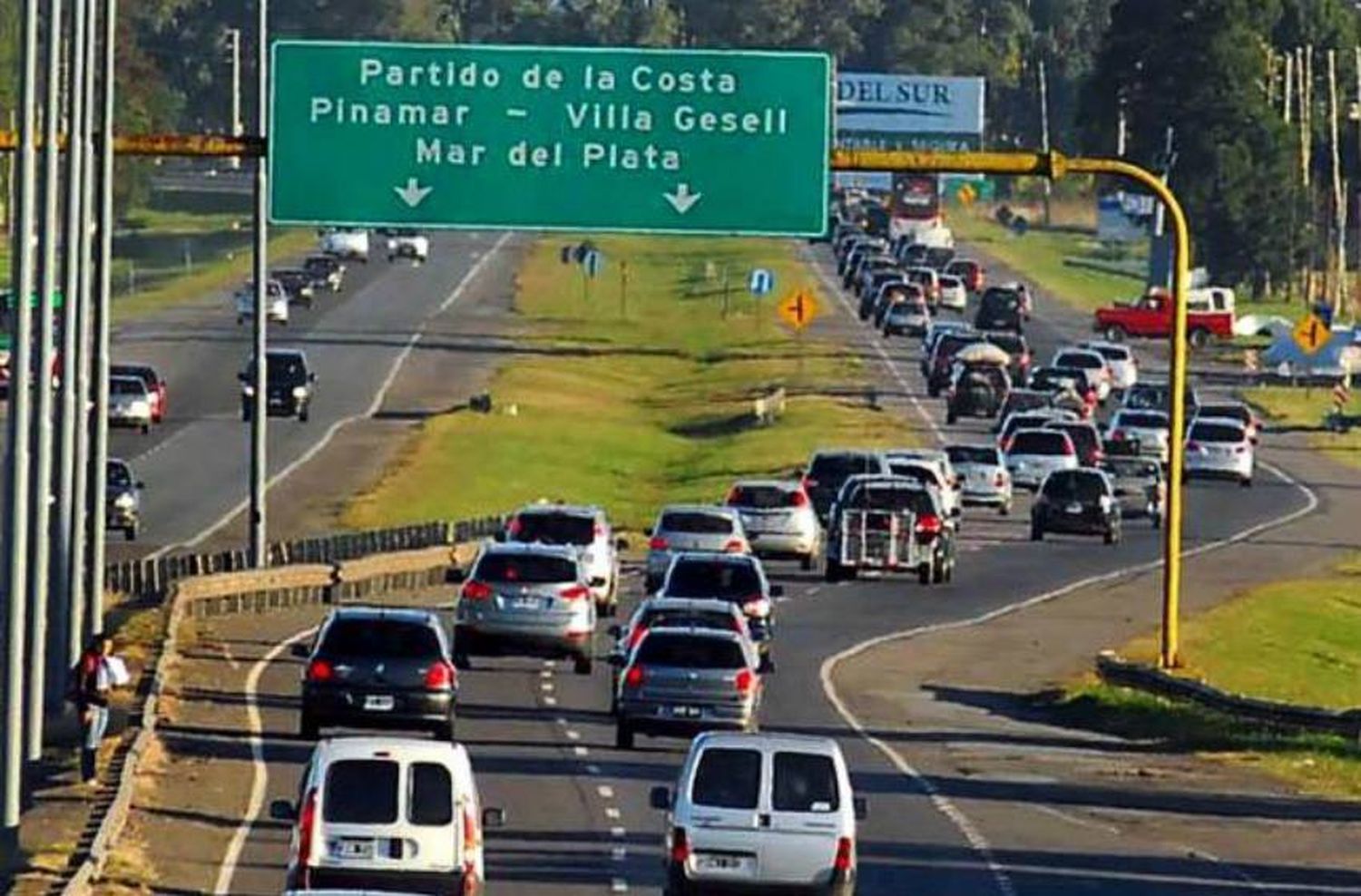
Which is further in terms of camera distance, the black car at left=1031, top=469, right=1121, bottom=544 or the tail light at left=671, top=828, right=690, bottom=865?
the black car at left=1031, top=469, right=1121, bottom=544

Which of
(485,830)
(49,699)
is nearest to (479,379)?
(49,699)

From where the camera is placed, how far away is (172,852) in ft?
110

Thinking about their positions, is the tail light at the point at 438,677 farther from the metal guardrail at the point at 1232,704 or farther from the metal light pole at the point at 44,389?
the metal guardrail at the point at 1232,704

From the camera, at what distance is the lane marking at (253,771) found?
106 ft

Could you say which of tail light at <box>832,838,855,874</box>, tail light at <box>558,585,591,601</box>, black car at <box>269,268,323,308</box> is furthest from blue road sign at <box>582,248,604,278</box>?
tail light at <box>832,838,855,874</box>

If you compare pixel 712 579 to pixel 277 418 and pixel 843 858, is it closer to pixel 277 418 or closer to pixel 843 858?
pixel 843 858

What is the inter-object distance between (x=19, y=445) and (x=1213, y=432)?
54512mm

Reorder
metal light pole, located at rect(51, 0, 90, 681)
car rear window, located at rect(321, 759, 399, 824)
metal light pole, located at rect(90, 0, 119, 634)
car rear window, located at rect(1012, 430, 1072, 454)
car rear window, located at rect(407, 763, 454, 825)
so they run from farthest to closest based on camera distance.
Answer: car rear window, located at rect(1012, 430, 1072, 454), metal light pole, located at rect(90, 0, 119, 634), metal light pole, located at rect(51, 0, 90, 681), car rear window, located at rect(407, 763, 454, 825), car rear window, located at rect(321, 759, 399, 824)

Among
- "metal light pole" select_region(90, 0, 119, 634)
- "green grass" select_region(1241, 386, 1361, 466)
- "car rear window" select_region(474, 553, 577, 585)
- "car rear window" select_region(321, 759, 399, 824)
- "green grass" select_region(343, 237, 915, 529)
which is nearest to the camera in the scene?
"car rear window" select_region(321, 759, 399, 824)

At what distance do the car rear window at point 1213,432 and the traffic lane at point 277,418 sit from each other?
752 inches

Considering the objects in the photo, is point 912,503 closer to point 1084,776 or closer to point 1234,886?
point 1084,776

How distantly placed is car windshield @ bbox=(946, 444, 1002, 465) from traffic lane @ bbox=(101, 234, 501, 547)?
13.6m

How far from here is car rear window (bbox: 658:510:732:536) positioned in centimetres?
5869

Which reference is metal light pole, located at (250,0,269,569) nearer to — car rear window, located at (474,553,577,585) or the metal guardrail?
car rear window, located at (474,553,577,585)
